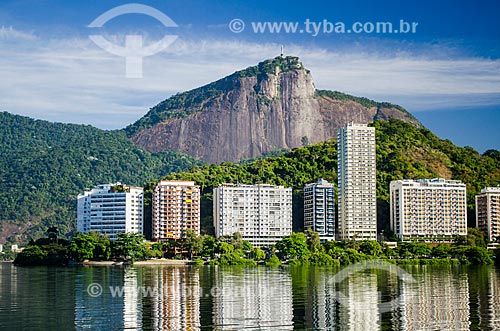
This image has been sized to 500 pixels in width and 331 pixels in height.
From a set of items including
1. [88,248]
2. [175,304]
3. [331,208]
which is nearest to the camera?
[175,304]

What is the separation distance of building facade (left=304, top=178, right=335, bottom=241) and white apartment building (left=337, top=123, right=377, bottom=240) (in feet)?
3.85

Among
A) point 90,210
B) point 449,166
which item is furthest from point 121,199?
point 449,166

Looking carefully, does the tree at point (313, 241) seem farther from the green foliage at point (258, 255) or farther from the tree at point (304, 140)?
the tree at point (304, 140)

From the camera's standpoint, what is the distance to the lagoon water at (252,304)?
3131cm

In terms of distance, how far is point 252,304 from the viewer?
37844mm

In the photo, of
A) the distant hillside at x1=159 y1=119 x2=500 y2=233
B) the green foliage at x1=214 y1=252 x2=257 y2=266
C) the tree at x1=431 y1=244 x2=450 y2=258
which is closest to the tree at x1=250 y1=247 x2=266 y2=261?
the green foliage at x1=214 y1=252 x2=257 y2=266

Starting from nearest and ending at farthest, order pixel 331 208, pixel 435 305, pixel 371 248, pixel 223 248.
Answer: pixel 435 305
pixel 223 248
pixel 371 248
pixel 331 208

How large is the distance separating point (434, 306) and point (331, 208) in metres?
63.3

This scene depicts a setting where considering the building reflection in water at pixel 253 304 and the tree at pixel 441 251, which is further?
the tree at pixel 441 251

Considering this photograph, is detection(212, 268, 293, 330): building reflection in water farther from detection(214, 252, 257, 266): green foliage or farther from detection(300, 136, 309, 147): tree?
detection(300, 136, 309, 147): tree

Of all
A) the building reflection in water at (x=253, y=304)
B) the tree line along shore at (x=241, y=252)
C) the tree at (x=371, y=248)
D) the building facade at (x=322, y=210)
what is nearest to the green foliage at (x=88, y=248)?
the tree line along shore at (x=241, y=252)

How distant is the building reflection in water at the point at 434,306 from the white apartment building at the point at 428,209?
45.5 meters

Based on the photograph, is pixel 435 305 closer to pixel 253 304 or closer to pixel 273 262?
pixel 253 304

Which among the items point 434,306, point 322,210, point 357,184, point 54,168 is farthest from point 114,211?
point 434,306
